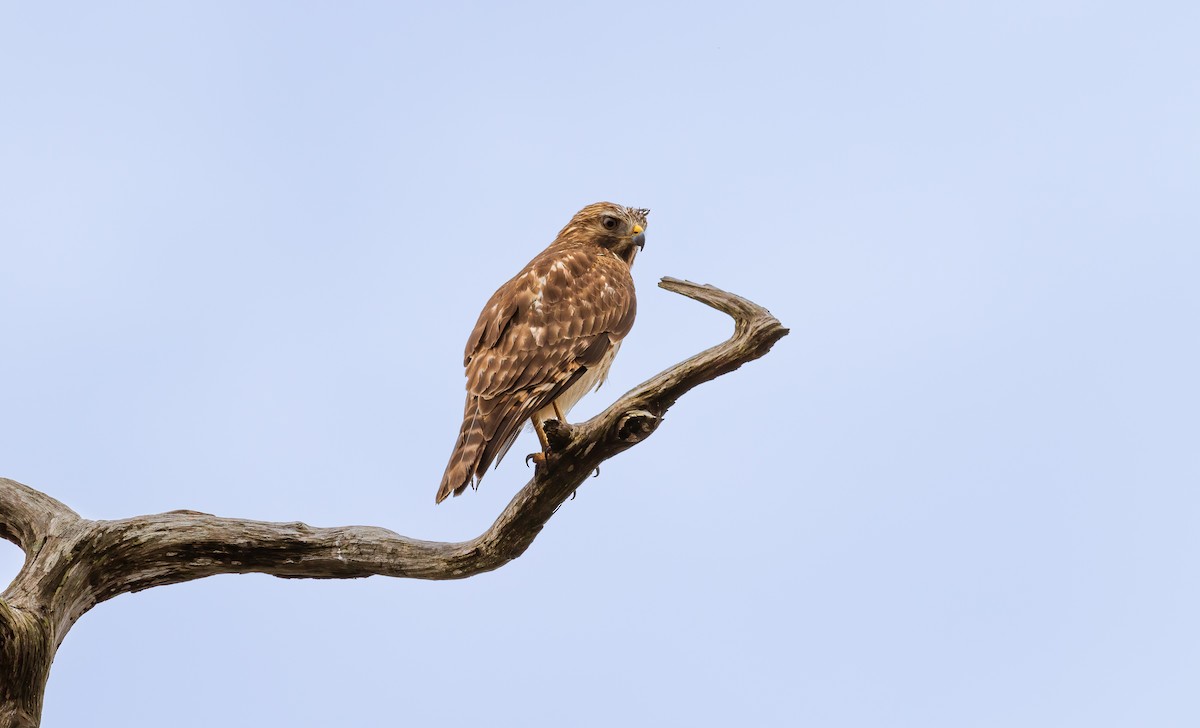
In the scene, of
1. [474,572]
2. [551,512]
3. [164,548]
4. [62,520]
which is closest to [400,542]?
[474,572]

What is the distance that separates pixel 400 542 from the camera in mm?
7039

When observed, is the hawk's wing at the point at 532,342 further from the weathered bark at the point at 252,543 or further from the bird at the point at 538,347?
the weathered bark at the point at 252,543

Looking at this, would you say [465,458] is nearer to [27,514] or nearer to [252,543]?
[252,543]

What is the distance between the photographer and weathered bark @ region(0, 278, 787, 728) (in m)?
6.46

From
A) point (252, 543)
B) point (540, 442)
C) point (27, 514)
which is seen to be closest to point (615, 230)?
point (540, 442)

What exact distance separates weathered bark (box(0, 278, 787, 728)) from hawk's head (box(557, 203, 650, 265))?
177 cm

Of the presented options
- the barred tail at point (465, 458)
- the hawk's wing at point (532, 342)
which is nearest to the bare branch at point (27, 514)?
the barred tail at point (465, 458)

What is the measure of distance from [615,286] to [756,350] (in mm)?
1593

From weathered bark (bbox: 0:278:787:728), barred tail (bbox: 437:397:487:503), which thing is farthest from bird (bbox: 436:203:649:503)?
weathered bark (bbox: 0:278:787:728)

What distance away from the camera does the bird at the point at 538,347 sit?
22.5 ft

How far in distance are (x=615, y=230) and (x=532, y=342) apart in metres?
1.92

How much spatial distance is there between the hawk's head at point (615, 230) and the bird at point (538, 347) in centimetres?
33

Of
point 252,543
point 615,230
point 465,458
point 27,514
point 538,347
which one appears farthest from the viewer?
point 615,230

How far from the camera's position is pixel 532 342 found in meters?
7.30
